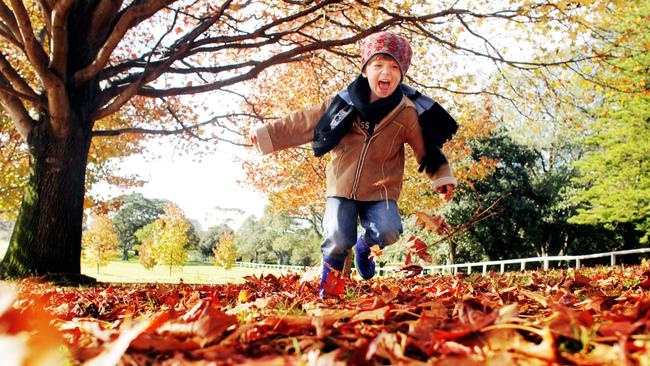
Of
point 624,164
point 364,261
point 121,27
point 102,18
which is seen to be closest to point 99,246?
point 102,18

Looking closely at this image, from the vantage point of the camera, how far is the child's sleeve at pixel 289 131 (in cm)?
332

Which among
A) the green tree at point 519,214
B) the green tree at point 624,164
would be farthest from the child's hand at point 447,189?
the green tree at point 519,214

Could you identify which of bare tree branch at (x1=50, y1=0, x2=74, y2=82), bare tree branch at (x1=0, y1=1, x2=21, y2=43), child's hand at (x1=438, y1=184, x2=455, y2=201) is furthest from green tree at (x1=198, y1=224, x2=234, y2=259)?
child's hand at (x1=438, y1=184, x2=455, y2=201)

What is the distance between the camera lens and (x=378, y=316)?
54.2 inches

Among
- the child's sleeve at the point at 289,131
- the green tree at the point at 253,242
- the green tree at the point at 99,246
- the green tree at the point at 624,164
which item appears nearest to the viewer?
the child's sleeve at the point at 289,131

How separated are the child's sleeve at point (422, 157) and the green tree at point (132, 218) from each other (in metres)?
68.2

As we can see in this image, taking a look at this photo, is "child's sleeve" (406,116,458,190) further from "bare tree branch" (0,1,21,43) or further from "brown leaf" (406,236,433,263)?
"bare tree branch" (0,1,21,43)

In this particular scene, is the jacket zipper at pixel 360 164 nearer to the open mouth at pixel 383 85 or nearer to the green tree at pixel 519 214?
the open mouth at pixel 383 85

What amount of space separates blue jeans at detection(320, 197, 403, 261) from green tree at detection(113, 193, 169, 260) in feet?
223

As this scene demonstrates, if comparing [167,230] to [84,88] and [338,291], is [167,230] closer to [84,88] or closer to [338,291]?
[84,88]

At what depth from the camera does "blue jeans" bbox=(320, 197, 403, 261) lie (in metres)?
3.31

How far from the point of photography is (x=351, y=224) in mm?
3367

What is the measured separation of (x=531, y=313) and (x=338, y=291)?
3.06ft

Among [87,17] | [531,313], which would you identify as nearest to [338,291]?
[531,313]
